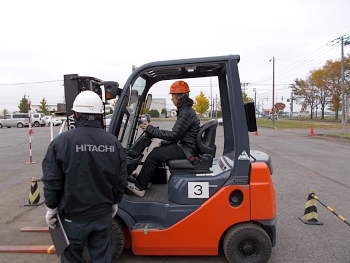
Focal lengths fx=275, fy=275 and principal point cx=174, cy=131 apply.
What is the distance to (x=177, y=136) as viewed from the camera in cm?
344

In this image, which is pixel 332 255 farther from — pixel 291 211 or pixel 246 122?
pixel 246 122

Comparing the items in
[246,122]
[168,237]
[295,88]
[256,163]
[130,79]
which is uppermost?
[295,88]

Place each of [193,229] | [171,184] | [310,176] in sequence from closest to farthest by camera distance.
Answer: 1. [193,229]
2. [171,184]
3. [310,176]

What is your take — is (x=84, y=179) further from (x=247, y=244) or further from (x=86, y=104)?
(x=247, y=244)

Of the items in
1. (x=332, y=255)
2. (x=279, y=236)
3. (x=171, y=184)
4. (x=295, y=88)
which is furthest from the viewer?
(x=295, y=88)

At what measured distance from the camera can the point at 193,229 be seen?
3.18 meters

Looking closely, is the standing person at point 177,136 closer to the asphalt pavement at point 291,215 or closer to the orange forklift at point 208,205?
the orange forklift at point 208,205

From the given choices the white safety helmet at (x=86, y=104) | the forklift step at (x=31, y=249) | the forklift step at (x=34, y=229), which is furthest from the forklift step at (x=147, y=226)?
the forklift step at (x=34, y=229)

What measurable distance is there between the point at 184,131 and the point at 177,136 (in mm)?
115

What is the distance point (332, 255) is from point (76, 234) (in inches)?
129

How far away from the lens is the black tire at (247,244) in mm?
3191

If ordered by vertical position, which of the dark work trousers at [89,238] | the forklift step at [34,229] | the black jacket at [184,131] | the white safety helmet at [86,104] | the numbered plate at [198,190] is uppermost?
the white safety helmet at [86,104]

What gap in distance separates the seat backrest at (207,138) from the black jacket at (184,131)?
8 cm

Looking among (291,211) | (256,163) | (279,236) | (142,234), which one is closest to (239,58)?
(256,163)
